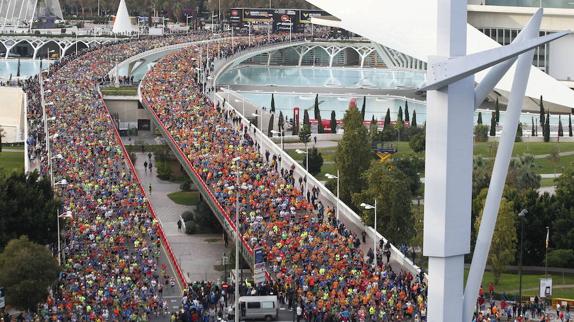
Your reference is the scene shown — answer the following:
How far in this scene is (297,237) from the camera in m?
23.5

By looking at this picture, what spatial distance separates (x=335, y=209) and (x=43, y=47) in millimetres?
54475

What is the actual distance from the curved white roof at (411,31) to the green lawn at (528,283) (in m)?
16.2

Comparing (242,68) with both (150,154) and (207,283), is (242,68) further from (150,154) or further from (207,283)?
(207,283)

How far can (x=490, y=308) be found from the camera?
21203 mm

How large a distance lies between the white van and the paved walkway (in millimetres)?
3989

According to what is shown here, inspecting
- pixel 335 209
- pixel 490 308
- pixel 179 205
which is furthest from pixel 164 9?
pixel 490 308

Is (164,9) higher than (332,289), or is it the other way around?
(164,9)

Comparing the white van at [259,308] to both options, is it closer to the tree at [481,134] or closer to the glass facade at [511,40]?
the tree at [481,134]

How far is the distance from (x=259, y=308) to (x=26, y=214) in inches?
237

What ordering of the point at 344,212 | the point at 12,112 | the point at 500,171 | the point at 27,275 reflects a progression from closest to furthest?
the point at 500,171, the point at 27,275, the point at 344,212, the point at 12,112

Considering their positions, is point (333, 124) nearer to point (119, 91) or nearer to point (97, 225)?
point (119, 91)

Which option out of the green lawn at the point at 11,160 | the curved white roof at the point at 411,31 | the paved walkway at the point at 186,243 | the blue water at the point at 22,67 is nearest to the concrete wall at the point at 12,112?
the green lawn at the point at 11,160

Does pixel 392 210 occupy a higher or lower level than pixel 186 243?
higher

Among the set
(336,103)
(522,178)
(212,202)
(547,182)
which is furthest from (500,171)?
(336,103)
